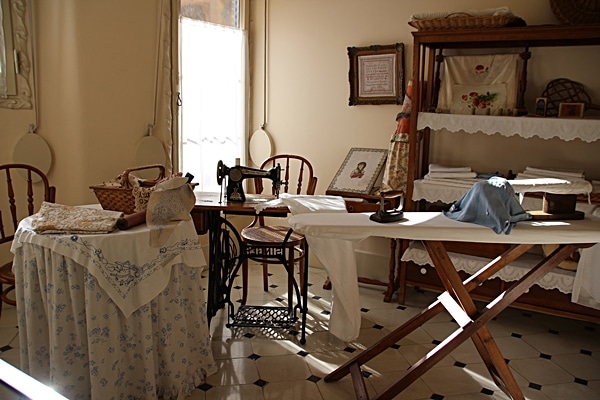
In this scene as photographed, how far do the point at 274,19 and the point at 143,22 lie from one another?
3.77 ft

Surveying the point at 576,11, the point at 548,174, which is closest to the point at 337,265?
the point at 548,174

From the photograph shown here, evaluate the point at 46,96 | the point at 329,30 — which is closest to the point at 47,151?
the point at 46,96

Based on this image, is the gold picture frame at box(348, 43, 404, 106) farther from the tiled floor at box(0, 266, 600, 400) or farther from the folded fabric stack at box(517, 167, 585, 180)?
the tiled floor at box(0, 266, 600, 400)

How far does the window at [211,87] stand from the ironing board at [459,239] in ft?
6.94

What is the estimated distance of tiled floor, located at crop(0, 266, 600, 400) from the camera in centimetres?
252

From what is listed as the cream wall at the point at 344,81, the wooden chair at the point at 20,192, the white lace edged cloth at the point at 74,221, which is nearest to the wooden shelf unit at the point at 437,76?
the cream wall at the point at 344,81

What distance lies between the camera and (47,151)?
11.0 feet

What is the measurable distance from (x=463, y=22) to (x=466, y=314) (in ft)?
5.84

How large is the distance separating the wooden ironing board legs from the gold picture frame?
1.85 metres

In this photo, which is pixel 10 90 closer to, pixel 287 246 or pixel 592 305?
pixel 287 246

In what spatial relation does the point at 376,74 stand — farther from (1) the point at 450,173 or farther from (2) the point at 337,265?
(2) the point at 337,265

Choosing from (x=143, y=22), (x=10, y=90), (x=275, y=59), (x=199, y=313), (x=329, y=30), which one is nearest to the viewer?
(x=199, y=313)

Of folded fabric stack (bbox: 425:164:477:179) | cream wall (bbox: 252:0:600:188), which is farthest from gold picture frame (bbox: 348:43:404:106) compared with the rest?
folded fabric stack (bbox: 425:164:477:179)

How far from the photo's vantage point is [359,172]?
12.4 feet
